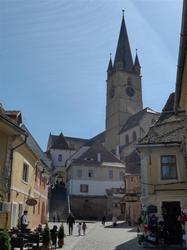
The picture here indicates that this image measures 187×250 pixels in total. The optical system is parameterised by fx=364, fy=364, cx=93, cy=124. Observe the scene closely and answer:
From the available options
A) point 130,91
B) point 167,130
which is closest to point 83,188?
point 167,130

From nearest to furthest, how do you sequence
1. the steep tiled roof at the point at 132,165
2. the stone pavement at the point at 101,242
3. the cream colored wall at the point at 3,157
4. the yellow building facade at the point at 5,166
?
the yellow building facade at the point at 5,166 → the cream colored wall at the point at 3,157 → the stone pavement at the point at 101,242 → the steep tiled roof at the point at 132,165

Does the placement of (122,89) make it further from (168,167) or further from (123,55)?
(168,167)

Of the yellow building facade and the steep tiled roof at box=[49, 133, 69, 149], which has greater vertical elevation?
the steep tiled roof at box=[49, 133, 69, 149]

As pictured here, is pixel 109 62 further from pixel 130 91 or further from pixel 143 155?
pixel 143 155

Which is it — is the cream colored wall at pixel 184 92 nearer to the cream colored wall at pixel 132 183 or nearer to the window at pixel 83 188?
the cream colored wall at pixel 132 183

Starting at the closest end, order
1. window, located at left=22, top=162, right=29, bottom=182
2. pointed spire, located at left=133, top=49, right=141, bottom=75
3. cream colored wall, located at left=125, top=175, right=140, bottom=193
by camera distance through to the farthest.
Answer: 1. window, located at left=22, top=162, right=29, bottom=182
2. cream colored wall, located at left=125, top=175, right=140, bottom=193
3. pointed spire, located at left=133, top=49, right=141, bottom=75

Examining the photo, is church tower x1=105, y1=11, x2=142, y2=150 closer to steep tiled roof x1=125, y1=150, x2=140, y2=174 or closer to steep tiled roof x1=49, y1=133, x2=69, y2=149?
steep tiled roof x1=49, y1=133, x2=69, y2=149

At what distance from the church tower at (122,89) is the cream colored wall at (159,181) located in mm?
71745

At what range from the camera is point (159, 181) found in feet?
72.0

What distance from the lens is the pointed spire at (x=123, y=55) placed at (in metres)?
104

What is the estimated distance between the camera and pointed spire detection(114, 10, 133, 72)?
10375 centimetres

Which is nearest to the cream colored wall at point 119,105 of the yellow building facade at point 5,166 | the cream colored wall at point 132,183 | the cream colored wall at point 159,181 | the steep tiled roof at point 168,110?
the cream colored wall at point 132,183

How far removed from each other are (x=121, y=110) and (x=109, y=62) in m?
18.8

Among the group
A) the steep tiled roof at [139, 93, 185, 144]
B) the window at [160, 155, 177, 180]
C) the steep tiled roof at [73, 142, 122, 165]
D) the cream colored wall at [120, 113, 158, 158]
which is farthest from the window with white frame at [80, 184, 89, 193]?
the window at [160, 155, 177, 180]
